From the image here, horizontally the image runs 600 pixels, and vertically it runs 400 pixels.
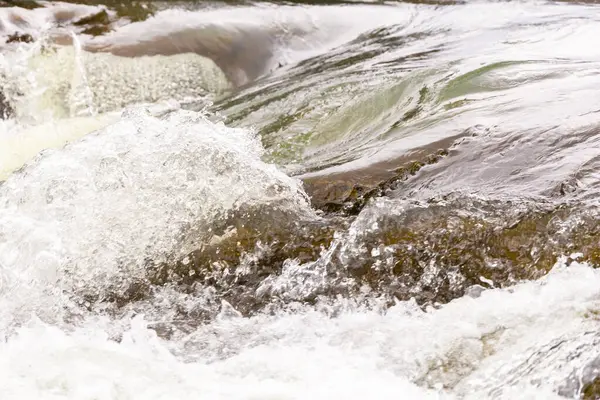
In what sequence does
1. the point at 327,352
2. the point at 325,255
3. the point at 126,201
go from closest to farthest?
the point at 327,352
the point at 325,255
the point at 126,201

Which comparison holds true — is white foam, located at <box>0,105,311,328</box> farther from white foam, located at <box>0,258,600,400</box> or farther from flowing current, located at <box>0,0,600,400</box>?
white foam, located at <box>0,258,600,400</box>

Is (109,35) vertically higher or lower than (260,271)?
higher

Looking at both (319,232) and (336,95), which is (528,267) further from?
(336,95)

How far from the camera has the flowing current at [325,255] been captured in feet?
7.59

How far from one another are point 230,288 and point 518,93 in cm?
209

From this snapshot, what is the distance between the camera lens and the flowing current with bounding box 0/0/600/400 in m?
2.31

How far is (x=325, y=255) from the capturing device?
271 cm

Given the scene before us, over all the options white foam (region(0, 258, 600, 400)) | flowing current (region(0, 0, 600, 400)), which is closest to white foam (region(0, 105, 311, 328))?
flowing current (region(0, 0, 600, 400))

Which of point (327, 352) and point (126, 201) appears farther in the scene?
point (126, 201)

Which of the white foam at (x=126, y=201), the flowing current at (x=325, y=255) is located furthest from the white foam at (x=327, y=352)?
the white foam at (x=126, y=201)

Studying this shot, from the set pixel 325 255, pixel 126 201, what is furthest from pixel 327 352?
pixel 126 201

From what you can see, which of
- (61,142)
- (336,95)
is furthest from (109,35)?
(336,95)

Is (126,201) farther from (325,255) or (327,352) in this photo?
(327,352)

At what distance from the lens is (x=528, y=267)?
8.53 feet
